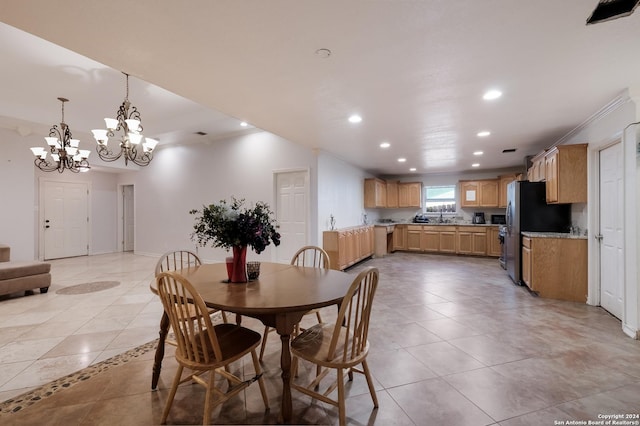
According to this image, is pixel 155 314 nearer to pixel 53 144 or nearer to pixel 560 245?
pixel 53 144

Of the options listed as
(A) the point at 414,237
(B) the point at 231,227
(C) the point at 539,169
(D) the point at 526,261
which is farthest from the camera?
(A) the point at 414,237

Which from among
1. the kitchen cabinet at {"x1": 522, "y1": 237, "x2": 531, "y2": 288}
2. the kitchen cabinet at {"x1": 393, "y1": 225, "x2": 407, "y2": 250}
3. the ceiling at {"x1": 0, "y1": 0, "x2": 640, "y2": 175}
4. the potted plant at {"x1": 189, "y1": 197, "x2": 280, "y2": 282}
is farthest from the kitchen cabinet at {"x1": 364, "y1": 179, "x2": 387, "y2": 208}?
the potted plant at {"x1": 189, "y1": 197, "x2": 280, "y2": 282}

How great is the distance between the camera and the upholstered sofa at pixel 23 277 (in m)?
3.86

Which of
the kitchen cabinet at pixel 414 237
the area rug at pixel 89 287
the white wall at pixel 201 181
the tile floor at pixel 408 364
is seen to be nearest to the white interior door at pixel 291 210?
the white wall at pixel 201 181

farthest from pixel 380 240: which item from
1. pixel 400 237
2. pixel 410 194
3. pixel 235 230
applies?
pixel 235 230

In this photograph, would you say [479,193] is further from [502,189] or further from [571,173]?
[571,173]

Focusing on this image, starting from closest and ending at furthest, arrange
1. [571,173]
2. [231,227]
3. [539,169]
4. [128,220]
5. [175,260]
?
[231,227] < [175,260] < [571,173] < [539,169] < [128,220]

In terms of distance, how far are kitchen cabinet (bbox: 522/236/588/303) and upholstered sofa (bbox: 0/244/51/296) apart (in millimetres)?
7246

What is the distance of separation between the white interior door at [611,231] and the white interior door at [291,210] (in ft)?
13.9

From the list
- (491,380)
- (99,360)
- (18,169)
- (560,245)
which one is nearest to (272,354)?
(99,360)

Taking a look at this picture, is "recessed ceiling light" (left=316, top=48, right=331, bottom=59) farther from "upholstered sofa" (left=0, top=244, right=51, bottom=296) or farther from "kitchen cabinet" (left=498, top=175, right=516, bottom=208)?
"kitchen cabinet" (left=498, top=175, right=516, bottom=208)

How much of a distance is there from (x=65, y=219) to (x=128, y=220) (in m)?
1.52

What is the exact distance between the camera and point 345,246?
5.53m

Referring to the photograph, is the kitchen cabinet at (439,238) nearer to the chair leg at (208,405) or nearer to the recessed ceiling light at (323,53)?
the recessed ceiling light at (323,53)
